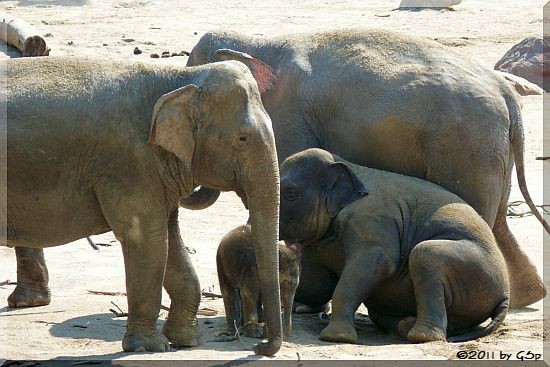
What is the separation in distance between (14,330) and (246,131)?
6.17 feet

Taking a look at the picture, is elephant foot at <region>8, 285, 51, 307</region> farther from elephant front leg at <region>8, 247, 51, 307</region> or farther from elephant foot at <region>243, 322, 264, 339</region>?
elephant foot at <region>243, 322, 264, 339</region>

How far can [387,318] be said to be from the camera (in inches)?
329

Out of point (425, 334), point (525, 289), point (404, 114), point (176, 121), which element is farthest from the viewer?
point (525, 289)

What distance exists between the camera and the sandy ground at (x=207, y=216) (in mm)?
7578

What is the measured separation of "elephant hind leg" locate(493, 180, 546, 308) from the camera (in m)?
9.10

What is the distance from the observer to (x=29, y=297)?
28.6ft

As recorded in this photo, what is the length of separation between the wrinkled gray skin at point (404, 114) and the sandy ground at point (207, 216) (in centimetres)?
78

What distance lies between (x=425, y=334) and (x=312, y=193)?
1098 mm

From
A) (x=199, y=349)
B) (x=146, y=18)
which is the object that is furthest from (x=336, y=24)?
(x=199, y=349)

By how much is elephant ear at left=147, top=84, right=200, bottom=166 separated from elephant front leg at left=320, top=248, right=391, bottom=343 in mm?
1417

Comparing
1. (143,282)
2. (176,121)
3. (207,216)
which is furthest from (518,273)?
(176,121)

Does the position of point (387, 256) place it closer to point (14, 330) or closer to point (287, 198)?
point (287, 198)

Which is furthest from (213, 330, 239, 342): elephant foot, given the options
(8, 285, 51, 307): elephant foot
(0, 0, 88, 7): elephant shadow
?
(0, 0, 88, 7): elephant shadow

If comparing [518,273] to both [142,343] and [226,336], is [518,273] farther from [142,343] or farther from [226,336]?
[142,343]
